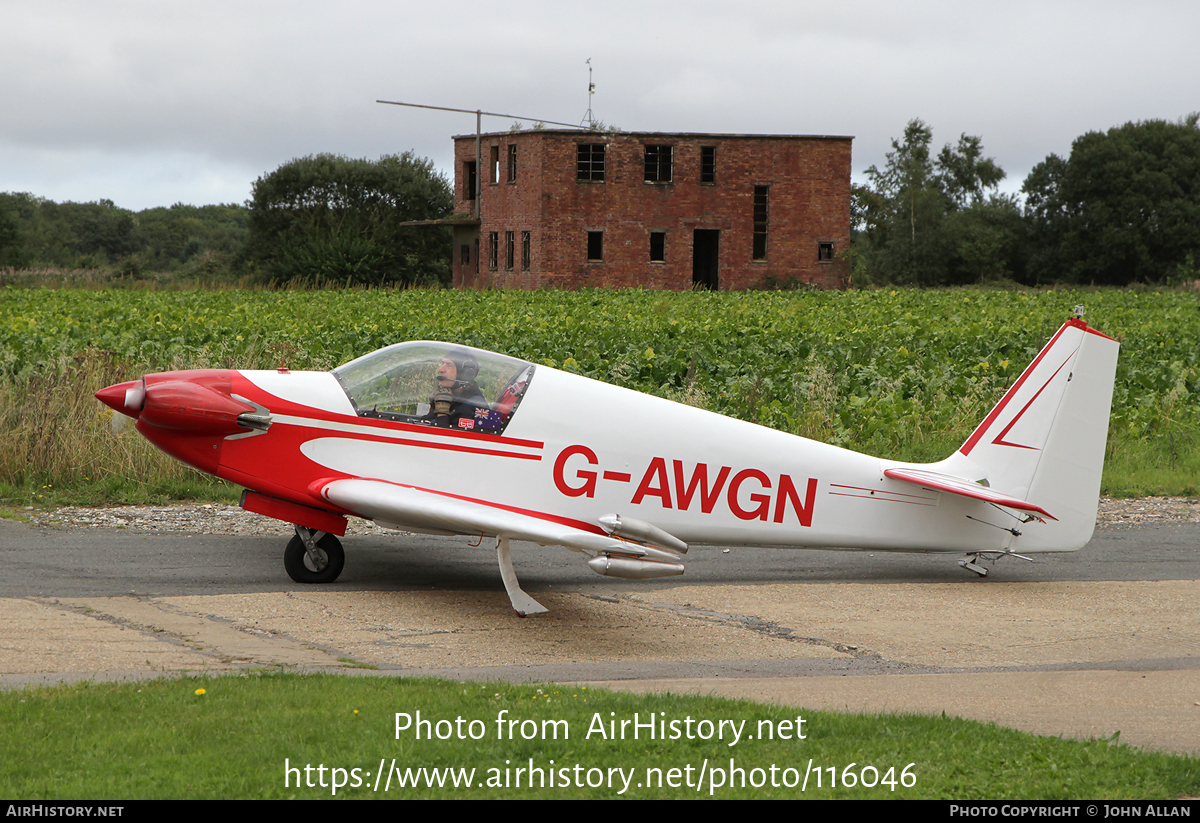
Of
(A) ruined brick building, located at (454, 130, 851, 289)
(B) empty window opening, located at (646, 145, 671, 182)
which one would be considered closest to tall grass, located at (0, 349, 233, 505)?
(A) ruined brick building, located at (454, 130, 851, 289)

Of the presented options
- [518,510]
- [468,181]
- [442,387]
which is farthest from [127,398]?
[468,181]

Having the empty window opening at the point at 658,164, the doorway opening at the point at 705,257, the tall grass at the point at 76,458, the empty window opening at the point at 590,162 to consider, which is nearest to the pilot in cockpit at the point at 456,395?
the tall grass at the point at 76,458

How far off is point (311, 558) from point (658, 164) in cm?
4557

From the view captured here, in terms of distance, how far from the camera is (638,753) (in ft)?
16.5

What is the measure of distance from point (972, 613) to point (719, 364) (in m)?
9.77

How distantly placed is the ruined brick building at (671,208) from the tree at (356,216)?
20.5 metres

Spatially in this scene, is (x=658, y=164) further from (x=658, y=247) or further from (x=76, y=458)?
(x=76, y=458)

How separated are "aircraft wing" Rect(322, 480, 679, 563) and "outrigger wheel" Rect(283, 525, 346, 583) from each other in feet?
2.22

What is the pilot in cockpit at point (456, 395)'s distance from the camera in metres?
8.75

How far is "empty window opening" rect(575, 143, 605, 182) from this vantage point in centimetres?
5172
